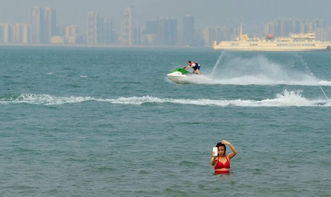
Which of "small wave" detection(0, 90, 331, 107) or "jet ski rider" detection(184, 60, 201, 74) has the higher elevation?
"jet ski rider" detection(184, 60, 201, 74)

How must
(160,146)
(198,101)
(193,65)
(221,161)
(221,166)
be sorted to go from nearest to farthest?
(221,161) < (221,166) < (160,146) < (198,101) < (193,65)

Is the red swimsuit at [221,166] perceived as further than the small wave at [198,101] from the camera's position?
No

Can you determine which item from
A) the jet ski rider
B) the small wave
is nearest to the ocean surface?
the small wave

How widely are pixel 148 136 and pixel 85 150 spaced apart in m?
4.59

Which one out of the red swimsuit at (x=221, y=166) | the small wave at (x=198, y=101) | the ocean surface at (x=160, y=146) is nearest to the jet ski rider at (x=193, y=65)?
the ocean surface at (x=160, y=146)

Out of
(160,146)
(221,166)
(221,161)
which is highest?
(221,161)

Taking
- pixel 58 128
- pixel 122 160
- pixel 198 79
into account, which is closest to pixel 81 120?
pixel 58 128

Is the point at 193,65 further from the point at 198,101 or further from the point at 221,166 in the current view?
the point at 221,166

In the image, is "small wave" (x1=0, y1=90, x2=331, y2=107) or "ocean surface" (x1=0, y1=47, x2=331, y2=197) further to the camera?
"small wave" (x1=0, y1=90, x2=331, y2=107)

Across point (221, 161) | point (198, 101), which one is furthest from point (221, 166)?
point (198, 101)

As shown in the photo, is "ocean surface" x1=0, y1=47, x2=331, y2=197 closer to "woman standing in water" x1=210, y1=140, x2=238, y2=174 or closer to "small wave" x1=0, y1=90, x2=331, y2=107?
"small wave" x1=0, y1=90, x2=331, y2=107

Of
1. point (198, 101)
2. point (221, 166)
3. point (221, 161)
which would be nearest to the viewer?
point (221, 161)

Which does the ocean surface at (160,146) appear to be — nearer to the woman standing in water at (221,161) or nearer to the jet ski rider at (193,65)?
the woman standing in water at (221,161)

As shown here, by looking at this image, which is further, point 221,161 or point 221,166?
point 221,166
